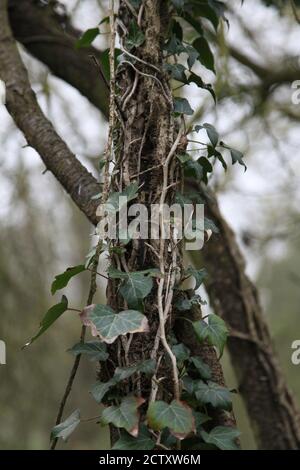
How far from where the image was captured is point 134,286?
117 centimetres

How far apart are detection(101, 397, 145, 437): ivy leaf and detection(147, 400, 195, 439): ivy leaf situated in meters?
0.04

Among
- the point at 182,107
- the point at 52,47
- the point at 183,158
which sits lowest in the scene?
the point at 183,158

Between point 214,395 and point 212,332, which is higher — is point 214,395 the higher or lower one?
the lower one

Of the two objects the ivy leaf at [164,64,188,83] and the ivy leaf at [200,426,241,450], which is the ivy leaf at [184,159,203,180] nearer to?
the ivy leaf at [164,64,188,83]

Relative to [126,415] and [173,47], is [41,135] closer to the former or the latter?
[173,47]

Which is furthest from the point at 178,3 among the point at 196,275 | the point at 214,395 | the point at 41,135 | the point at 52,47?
the point at 52,47

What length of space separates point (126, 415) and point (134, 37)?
83 centimetres

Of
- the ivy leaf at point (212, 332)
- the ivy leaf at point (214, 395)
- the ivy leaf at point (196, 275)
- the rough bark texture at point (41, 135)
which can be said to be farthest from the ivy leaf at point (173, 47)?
the ivy leaf at point (214, 395)

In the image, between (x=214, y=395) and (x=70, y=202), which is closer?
(x=214, y=395)

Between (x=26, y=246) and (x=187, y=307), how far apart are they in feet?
9.55

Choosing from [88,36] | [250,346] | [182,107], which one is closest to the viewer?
[182,107]

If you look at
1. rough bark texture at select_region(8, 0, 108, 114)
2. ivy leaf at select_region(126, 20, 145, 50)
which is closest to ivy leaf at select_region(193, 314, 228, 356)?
ivy leaf at select_region(126, 20, 145, 50)

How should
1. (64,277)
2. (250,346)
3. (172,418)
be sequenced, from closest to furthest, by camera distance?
1. (172,418)
2. (64,277)
3. (250,346)
